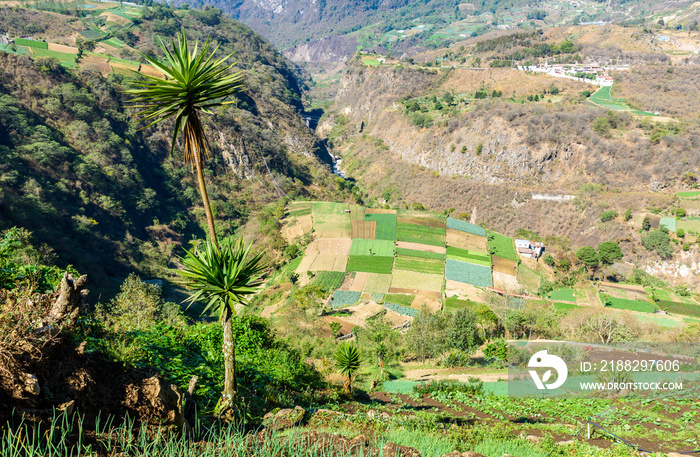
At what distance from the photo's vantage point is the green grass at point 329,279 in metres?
65.3

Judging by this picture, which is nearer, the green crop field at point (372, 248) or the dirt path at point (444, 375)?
the dirt path at point (444, 375)

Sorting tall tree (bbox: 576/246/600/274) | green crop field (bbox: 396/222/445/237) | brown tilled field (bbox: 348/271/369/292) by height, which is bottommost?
brown tilled field (bbox: 348/271/369/292)

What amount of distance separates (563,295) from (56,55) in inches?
5143

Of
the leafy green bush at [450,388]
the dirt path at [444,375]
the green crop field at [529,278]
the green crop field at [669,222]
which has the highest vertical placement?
the green crop field at [669,222]

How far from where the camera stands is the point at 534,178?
111m

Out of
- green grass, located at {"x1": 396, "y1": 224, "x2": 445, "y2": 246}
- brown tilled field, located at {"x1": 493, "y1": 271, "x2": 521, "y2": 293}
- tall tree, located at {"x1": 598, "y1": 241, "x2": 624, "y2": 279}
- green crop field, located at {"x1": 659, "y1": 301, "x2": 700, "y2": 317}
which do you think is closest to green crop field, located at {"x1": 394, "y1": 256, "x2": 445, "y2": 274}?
green grass, located at {"x1": 396, "y1": 224, "x2": 445, "y2": 246}

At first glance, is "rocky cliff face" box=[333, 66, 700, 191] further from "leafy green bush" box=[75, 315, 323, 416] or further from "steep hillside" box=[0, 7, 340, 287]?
"leafy green bush" box=[75, 315, 323, 416]

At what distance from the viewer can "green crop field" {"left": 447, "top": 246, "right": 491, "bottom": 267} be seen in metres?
74.9

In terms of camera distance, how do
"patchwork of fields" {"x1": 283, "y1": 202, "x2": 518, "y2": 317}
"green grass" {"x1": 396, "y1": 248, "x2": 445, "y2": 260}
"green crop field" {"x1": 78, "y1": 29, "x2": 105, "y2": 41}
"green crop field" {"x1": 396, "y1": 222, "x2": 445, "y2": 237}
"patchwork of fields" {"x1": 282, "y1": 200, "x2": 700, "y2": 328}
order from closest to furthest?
"patchwork of fields" {"x1": 282, "y1": 200, "x2": 700, "y2": 328} → "patchwork of fields" {"x1": 283, "y1": 202, "x2": 518, "y2": 317} → "green grass" {"x1": 396, "y1": 248, "x2": 445, "y2": 260} → "green crop field" {"x1": 396, "y1": 222, "x2": 445, "y2": 237} → "green crop field" {"x1": 78, "y1": 29, "x2": 105, "y2": 41}

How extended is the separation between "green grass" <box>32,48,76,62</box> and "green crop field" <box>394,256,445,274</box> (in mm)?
98907

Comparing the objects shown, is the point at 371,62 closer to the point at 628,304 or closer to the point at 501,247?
the point at 501,247

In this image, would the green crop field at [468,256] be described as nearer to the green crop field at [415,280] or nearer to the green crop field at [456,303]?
the green crop field at [415,280]

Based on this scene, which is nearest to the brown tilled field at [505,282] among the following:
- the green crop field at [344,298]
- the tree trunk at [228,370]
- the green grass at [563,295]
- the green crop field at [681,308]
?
the green grass at [563,295]

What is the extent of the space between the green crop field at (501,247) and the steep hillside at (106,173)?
44527 millimetres
